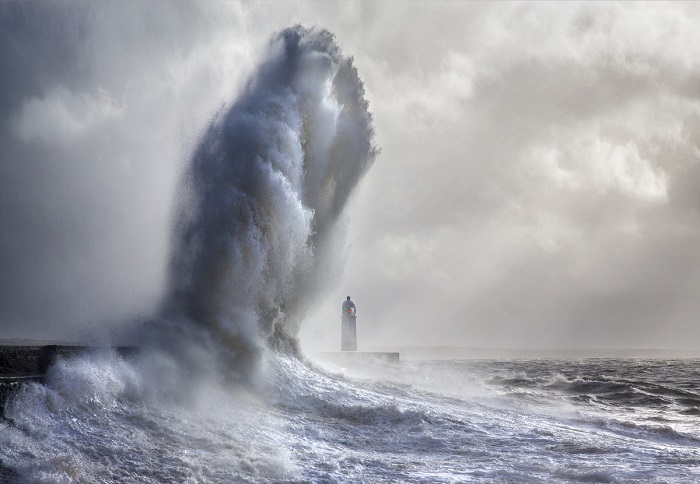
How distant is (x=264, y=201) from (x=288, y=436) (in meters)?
5.74

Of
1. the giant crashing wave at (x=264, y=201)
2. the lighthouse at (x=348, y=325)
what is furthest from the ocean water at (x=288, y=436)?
the lighthouse at (x=348, y=325)

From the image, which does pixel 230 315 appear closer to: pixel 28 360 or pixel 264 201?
pixel 264 201

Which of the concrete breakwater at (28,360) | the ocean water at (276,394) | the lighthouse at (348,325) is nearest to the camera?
the ocean water at (276,394)

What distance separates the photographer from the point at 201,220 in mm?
11305

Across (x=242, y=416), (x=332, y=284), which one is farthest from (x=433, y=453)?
(x=332, y=284)

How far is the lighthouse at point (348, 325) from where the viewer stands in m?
22.8

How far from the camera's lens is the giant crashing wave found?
10539 millimetres

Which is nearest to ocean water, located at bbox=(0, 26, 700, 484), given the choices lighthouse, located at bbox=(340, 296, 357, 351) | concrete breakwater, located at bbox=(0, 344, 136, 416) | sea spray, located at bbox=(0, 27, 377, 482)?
sea spray, located at bbox=(0, 27, 377, 482)

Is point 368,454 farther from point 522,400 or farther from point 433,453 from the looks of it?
point 522,400

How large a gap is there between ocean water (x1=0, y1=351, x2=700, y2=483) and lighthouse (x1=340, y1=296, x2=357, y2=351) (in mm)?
12070

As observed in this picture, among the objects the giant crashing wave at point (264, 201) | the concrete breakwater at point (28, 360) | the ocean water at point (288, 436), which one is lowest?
the ocean water at point (288, 436)

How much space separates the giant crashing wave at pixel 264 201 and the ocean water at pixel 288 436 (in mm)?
1340

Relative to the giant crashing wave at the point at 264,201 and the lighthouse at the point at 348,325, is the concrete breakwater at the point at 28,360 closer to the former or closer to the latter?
the giant crashing wave at the point at 264,201

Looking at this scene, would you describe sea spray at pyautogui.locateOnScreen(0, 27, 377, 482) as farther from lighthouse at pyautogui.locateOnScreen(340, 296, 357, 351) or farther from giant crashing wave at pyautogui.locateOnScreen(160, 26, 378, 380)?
lighthouse at pyautogui.locateOnScreen(340, 296, 357, 351)
